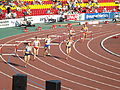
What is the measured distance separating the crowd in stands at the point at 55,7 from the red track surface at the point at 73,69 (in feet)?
51.5

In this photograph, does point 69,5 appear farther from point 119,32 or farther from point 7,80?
point 7,80

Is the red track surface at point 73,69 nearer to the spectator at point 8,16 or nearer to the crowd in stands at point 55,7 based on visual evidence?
the spectator at point 8,16

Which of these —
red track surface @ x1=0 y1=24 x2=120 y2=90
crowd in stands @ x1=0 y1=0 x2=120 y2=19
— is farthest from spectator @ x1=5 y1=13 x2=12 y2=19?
red track surface @ x1=0 y1=24 x2=120 y2=90

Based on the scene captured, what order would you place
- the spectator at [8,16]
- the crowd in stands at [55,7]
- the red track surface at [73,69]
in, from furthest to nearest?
the crowd in stands at [55,7], the spectator at [8,16], the red track surface at [73,69]

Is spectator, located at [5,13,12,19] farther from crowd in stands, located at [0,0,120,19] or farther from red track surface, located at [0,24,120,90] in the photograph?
red track surface, located at [0,24,120,90]

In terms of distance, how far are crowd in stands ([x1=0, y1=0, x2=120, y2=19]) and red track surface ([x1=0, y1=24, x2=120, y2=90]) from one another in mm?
15700

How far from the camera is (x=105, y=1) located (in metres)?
61.2

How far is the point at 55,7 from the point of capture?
5203 cm

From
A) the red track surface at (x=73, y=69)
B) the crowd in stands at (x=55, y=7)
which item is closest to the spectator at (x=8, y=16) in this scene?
the crowd in stands at (x=55, y=7)

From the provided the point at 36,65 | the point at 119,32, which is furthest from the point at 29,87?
the point at 119,32

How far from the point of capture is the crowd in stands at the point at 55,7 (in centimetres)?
4525

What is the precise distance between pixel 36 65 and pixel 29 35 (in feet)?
46.7

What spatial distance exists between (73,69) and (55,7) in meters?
31.2

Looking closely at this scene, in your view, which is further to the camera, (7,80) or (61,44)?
(61,44)
